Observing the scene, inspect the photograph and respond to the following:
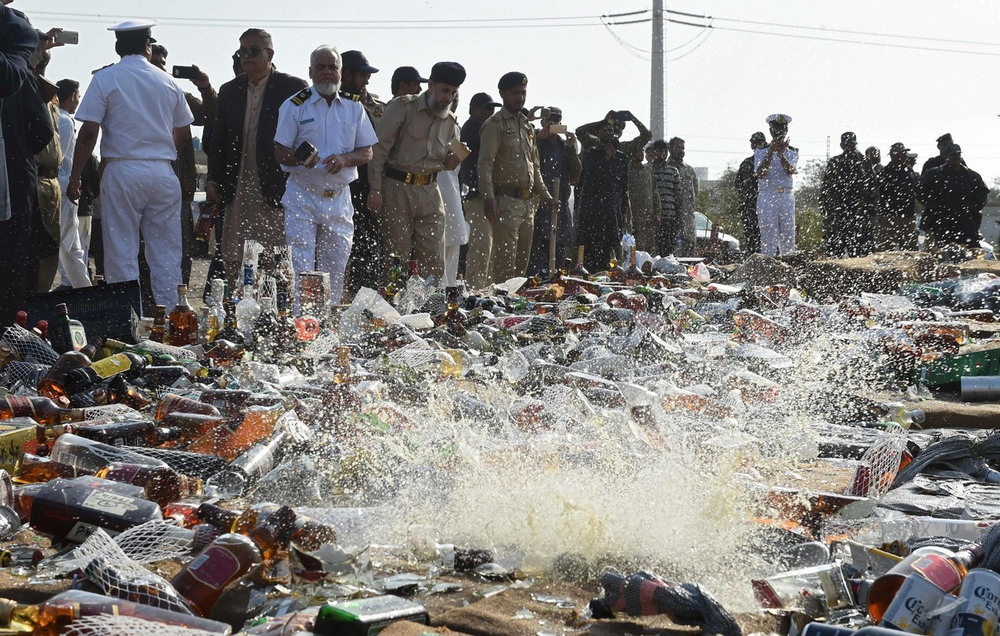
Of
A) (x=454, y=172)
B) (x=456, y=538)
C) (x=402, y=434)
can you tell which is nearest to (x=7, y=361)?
(x=402, y=434)

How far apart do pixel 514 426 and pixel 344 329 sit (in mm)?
2316

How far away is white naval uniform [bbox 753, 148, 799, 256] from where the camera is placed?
1311cm

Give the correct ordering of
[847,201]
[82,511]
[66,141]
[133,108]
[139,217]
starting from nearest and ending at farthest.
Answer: [82,511] < [133,108] < [139,217] < [66,141] < [847,201]

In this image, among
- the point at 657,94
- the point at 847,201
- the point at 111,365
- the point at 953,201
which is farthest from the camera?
the point at 657,94

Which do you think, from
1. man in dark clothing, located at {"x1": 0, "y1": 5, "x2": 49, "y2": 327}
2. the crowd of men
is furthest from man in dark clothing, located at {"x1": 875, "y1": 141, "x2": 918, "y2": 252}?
man in dark clothing, located at {"x1": 0, "y1": 5, "x2": 49, "y2": 327}

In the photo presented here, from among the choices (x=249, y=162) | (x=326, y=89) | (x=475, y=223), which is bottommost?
(x=475, y=223)

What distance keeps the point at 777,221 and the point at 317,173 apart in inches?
311

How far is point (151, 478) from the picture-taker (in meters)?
3.02

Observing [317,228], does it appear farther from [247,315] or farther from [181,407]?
[181,407]

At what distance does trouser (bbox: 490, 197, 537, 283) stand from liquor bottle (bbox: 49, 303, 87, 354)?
5.04 meters

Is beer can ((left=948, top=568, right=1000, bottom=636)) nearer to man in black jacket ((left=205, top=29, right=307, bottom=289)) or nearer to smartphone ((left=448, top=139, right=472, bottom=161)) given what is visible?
man in black jacket ((left=205, top=29, right=307, bottom=289))

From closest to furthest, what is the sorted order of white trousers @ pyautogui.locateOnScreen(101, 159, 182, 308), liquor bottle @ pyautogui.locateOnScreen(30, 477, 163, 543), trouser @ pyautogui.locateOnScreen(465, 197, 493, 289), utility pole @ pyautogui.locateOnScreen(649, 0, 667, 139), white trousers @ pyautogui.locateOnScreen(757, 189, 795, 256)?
liquor bottle @ pyautogui.locateOnScreen(30, 477, 163, 543) → white trousers @ pyautogui.locateOnScreen(101, 159, 182, 308) → trouser @ pyautogui.locateOnScreen(465, 197, 493, 289) → white trousers @ pyautogui.locateOnScreen(757, 189, 795, 256) → utility pole @ pyautogui.locateOnScreen(649, 0, 667, 139)

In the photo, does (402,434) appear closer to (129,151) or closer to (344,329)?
(344,329)

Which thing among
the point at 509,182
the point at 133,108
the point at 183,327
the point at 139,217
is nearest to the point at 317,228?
the point at 139,217
